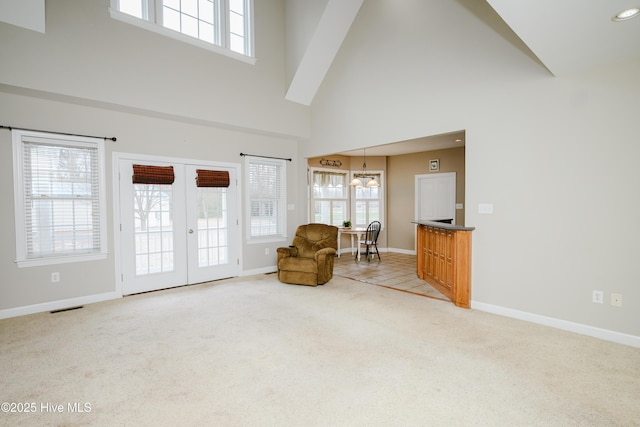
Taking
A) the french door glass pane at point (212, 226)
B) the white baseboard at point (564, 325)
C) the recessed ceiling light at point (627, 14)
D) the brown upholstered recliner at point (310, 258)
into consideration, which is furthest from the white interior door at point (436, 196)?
the recessed ceiling light at point (627, 14)

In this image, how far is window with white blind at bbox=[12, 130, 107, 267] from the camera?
3.76m

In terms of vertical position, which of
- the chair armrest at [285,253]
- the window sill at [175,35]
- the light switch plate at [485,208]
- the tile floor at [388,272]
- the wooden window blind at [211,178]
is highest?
the window sill at [175,35]

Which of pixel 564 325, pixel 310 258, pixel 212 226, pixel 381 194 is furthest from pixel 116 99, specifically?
pixel 381 194

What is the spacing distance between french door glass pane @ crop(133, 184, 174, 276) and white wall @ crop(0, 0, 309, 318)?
1.14ft

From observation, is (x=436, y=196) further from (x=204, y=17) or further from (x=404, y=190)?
(x=204, y=17)

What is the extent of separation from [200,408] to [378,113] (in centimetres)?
444

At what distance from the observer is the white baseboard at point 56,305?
369 centimetres

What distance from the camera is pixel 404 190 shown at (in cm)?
840

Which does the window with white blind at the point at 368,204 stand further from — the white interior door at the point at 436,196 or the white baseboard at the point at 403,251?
the white interior door at the point at 436,196

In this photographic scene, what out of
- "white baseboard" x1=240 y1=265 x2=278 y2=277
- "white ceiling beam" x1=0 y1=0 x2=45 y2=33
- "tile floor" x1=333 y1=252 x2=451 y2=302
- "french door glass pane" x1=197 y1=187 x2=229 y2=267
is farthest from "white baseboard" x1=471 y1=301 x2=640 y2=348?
"white ceiling beam" x1=0 y1=0 x2=45 y2=33

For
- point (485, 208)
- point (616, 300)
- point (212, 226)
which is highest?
point (485, 208)

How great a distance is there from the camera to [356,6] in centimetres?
511

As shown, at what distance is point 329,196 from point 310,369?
602 centimetres

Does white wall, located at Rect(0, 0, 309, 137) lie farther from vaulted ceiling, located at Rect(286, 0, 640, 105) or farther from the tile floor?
vaulted ceiling, located at Rect(286, 0, 640, 105)
